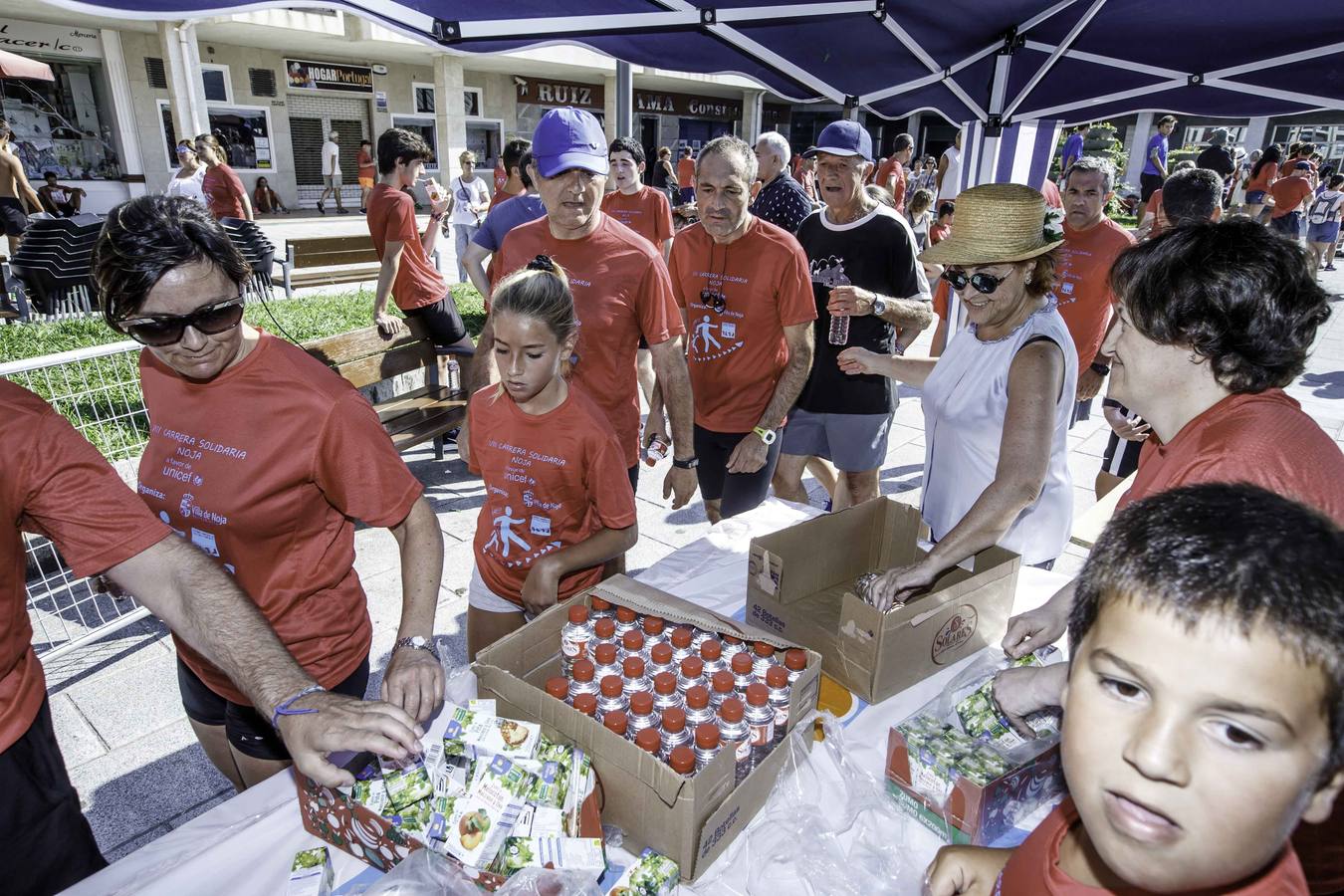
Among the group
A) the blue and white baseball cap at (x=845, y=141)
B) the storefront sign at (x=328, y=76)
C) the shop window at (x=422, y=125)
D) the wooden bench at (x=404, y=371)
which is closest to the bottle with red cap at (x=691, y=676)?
the blue and white baseball cap at (x=845, y=141)

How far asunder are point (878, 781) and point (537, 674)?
78 centimetres

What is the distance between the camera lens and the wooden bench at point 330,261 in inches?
407

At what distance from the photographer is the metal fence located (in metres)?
3.36

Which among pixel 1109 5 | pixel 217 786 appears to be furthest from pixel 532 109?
pixel 217 786

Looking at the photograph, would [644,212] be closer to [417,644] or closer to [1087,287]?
[1087,287]

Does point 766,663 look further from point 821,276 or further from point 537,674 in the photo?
point 821,276

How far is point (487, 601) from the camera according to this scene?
8.23ft

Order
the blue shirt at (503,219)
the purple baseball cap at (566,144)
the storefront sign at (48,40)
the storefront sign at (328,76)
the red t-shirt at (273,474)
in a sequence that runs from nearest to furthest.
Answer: the red t-shirt at (273,474), the purple baseball cap at (566,144), the blue shirt at (503,219), the storefront sign at (48,40), the storefront sign at (328,76)

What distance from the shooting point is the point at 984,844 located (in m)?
1.50

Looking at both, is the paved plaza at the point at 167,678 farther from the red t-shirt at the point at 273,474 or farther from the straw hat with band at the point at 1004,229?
the straw hat with band at the point at 1004,229

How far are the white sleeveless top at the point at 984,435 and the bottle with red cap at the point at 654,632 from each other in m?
1.00

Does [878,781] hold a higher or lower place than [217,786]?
higher

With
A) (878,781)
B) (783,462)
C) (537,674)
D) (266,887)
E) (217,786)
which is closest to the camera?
(266,887)

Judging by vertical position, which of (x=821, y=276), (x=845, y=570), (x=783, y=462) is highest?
(x=821, y=276)
